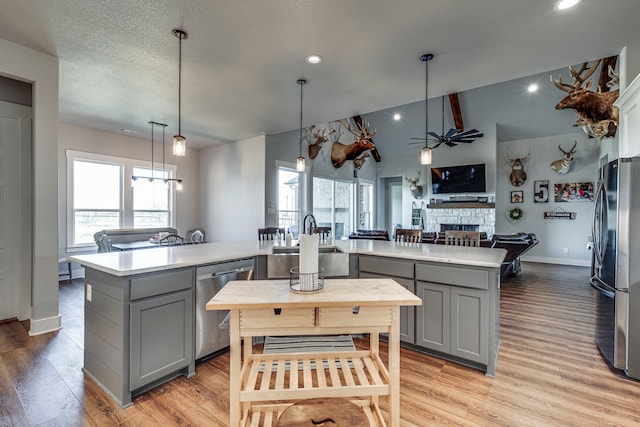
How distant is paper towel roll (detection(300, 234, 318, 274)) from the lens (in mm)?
1501

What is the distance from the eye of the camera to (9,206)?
11.2 feet

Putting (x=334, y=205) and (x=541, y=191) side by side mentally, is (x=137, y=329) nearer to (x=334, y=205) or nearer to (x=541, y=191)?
(x=334, y=205)

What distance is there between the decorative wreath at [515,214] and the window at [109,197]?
28.1ft

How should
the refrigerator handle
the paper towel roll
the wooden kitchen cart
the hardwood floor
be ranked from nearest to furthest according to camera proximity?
the wooden kitchen cart, the paper towel roll, the hardwood floor, the refrigerator handle

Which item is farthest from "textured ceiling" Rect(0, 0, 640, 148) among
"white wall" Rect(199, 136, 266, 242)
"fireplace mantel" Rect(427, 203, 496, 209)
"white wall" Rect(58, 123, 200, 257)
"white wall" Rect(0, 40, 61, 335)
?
"fireplace mantel" Rect(427, 203, 496, 209)

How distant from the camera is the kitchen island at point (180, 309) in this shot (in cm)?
194

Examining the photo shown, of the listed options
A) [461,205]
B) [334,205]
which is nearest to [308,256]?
[334,205]

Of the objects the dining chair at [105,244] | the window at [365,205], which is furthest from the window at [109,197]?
the window at [365,205]

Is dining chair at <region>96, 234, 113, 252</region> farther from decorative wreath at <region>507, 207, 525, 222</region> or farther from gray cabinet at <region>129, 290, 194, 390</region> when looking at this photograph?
decorative wreath at <region>507, 207, 525, 222</region>

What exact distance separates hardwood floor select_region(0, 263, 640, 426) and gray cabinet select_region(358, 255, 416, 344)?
7.4 inches

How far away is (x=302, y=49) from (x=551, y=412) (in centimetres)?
341

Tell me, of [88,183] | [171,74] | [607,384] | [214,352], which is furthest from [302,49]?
[88,183]

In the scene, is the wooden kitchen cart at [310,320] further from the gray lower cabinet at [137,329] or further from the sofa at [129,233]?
the sofa at [129,233]

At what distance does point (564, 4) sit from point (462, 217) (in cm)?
646
